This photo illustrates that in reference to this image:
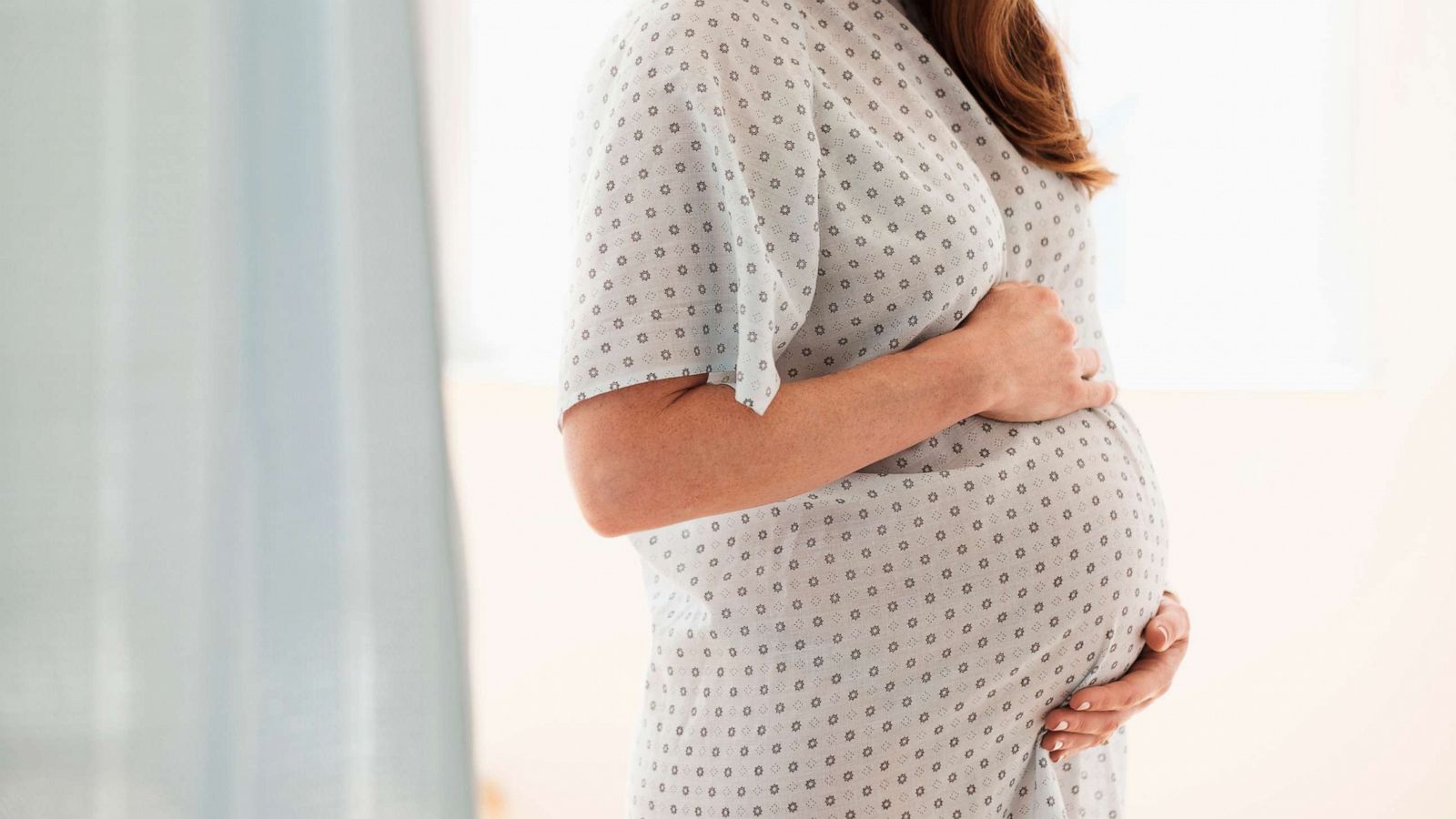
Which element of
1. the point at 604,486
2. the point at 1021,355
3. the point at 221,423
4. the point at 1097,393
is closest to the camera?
the point at 221,423

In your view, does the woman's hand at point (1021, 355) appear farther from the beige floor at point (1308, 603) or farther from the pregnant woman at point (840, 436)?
the beige floor at point (1308, 603)

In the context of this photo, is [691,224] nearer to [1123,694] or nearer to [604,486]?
[604,486]

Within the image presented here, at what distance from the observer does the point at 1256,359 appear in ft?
6.27

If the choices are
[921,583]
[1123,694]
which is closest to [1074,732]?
[1123,694]

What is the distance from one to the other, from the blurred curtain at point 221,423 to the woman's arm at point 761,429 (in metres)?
0.18

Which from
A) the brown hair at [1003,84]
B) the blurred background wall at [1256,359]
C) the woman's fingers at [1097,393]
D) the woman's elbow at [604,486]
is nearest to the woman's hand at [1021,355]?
the woman's fingers at [1097,393]

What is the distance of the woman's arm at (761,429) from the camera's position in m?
0.61

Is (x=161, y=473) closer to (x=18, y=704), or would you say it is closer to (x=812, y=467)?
(x=18, y=704)

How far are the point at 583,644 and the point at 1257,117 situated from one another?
150 centimetres

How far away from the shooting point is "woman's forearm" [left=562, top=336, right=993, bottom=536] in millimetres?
612

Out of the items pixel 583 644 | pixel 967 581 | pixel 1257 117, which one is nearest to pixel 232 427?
pixel 967 581

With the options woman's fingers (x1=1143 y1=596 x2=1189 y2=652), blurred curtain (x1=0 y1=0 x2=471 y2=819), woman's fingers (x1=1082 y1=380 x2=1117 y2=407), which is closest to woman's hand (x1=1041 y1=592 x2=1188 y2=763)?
woman's fingers (x1=1143 y1=596 x2=1189 y2=652)

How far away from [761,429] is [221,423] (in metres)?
0.31

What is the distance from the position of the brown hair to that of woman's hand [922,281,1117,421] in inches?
5.2
